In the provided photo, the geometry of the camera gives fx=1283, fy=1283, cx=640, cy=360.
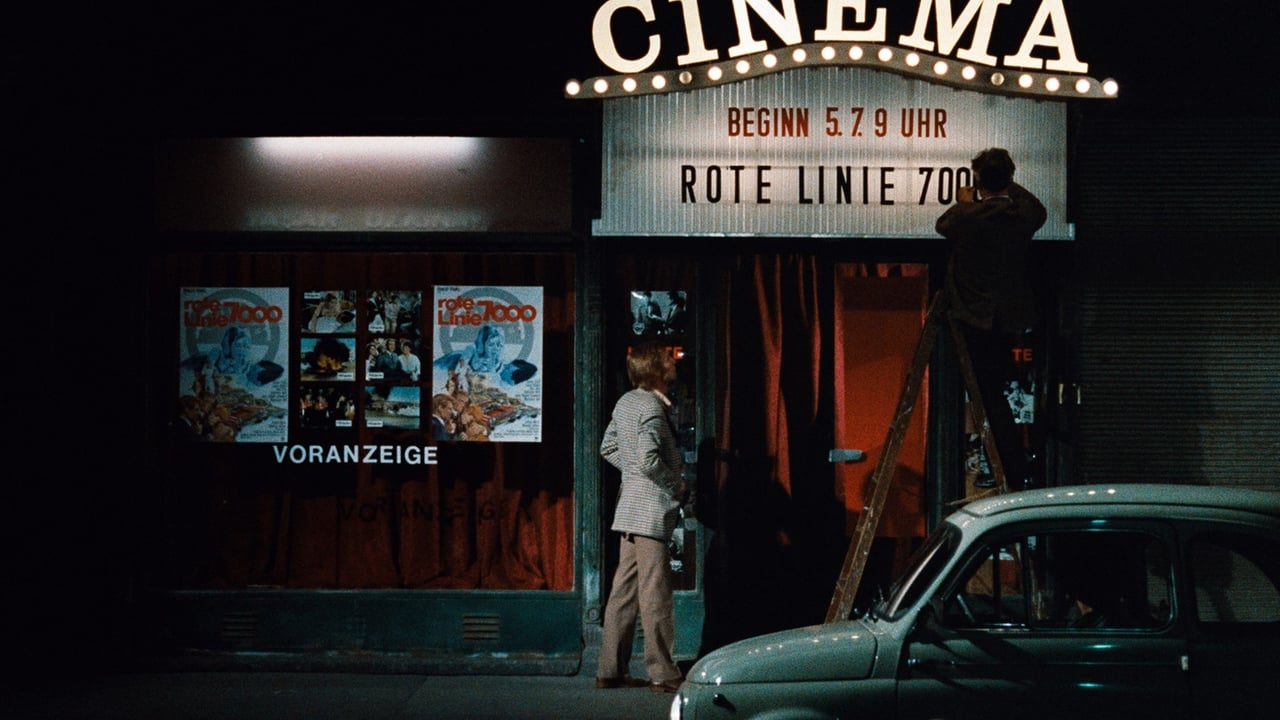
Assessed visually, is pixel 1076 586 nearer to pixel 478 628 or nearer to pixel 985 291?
pixel 985 291

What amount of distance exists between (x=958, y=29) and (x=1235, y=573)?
4278 millimetres

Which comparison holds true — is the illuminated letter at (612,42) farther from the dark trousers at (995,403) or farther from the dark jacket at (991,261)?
the dark trousers at (995,403)

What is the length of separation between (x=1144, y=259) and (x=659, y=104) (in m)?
3.41

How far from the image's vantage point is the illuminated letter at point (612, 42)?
8250mm

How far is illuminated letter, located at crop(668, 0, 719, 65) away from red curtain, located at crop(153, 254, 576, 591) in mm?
1615

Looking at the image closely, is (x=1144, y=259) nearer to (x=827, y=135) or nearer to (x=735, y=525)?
(x=827, y=135)

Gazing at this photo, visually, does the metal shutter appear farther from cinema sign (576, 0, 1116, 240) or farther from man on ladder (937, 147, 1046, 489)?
man on ladder (937, 147, 1046, 489)

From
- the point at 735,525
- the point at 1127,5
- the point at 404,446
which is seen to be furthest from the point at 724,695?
the point at 1127,5

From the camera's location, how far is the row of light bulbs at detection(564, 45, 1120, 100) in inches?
315

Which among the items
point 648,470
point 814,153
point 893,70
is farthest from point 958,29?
point 648,470

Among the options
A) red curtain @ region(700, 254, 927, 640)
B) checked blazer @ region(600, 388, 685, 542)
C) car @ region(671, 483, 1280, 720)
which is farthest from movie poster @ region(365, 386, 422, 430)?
car @ region(671, 483, 1280, 720)

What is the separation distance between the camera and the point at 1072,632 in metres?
4.93

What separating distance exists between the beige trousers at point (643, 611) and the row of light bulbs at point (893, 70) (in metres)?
2.89

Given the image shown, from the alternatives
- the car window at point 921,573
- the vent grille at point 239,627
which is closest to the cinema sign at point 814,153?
the car window at point 921,573
